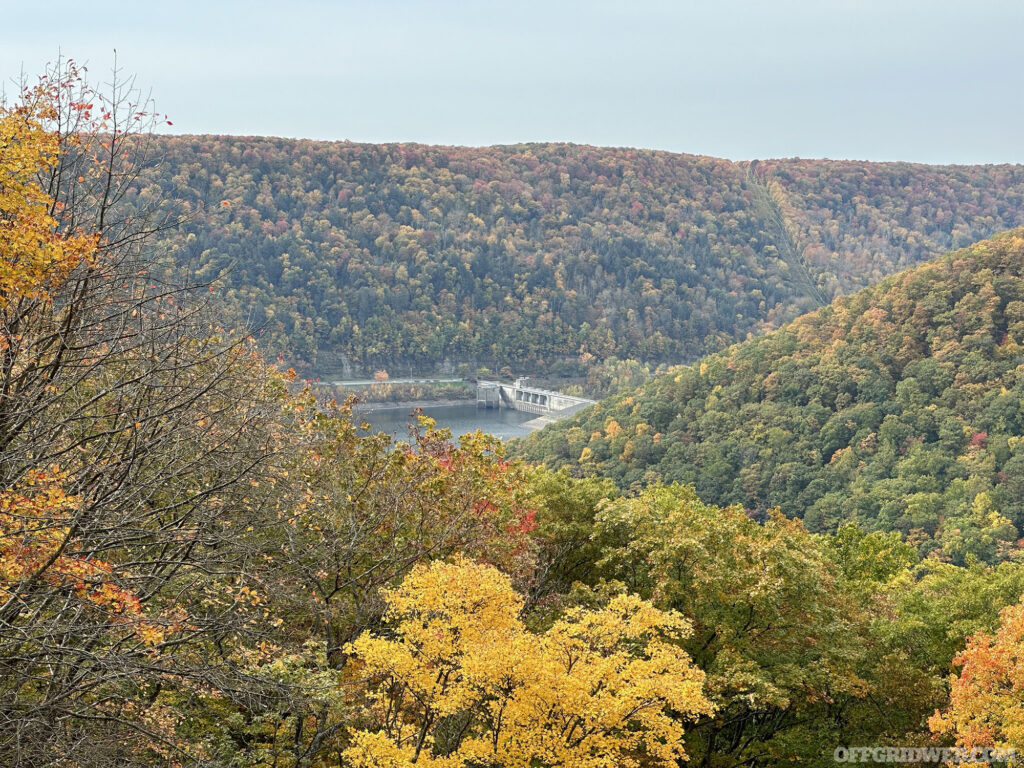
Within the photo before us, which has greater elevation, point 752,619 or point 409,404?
point 752,619

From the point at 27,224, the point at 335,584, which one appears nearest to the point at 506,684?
the point at 335,584

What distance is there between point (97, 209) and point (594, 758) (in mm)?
9829

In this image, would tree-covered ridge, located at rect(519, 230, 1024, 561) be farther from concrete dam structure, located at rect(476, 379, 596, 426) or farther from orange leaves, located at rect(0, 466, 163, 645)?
concrete dam structure, located at rect(476, 379, 596, 426)

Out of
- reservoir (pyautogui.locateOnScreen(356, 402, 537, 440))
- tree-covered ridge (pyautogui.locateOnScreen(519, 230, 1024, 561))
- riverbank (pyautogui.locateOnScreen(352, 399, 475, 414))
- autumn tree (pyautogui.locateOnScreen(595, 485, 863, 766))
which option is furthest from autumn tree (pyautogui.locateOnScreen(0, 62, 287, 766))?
riverbank (pyautogui.locateOnScreen(352, 399, 475, 414))

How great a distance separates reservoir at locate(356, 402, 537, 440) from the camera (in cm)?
12357

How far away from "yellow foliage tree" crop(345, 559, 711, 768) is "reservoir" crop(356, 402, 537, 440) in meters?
102

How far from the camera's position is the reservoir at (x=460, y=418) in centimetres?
12357

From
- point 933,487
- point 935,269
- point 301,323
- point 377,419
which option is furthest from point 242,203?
point 933,487

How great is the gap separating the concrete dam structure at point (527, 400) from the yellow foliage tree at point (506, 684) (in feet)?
388

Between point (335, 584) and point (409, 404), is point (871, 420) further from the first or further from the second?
point (409, 404)

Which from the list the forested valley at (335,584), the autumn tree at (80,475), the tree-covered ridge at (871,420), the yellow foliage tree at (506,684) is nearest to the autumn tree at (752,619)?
the forested valley at (335,584)

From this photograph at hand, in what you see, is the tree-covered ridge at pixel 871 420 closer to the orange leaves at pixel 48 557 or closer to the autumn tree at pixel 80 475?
the autumn tree at pixel 80 475

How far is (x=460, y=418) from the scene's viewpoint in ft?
466

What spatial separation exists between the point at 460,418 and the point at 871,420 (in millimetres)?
89787
